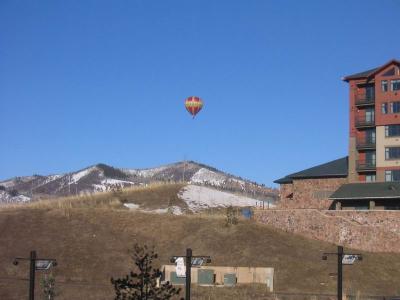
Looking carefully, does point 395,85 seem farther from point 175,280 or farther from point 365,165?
point 175,280

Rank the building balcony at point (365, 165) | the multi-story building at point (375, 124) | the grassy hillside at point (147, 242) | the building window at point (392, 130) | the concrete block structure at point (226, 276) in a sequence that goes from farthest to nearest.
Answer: the building balcony at point (365, 165)
the multi-story building at point (375, 124)
the building window at point (392, 130)
the grassy hillside at point (147, 242)
the concrete block structure at point (226, 276)

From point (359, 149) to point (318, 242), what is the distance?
809 inches

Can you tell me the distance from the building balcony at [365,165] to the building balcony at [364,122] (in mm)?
3845

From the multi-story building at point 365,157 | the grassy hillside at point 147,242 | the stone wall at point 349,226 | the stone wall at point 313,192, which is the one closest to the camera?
the grassy hillside at point 147,242

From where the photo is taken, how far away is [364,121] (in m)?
82.9

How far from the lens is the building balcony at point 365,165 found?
81.9 m

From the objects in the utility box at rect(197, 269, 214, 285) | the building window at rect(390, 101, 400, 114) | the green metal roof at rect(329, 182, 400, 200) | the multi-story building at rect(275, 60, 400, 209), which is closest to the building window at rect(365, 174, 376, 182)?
the multi-story building at rect(275, 60, 400, 209)

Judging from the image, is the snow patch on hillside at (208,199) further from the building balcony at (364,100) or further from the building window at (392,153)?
the building window at (392,153)

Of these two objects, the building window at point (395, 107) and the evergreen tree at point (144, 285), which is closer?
the evergreen tree at point (144, 285)

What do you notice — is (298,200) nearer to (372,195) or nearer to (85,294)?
(372,195)

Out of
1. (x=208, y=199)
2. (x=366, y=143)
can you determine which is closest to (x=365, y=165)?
(x=366, y=143)

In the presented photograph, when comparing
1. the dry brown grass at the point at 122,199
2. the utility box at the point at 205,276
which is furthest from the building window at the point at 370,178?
the utility box at the point at 205,276

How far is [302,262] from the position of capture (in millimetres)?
60375

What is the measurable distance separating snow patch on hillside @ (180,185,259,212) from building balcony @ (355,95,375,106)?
19709 mm
